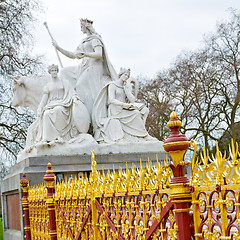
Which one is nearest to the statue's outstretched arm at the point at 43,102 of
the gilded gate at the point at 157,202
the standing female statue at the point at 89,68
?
the standing female statue at the point at 89,68

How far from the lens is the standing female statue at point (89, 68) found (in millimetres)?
11719

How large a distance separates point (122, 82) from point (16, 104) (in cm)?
308

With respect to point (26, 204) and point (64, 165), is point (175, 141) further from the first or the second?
point (64, 165)

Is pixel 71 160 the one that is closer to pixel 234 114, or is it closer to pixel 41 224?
pixel 41 224

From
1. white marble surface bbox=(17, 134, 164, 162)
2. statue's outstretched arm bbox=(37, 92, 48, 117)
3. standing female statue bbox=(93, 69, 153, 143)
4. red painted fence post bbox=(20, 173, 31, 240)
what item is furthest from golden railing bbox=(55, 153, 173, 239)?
statue's outstretched arm bbox=(37, 92, 48, 117)

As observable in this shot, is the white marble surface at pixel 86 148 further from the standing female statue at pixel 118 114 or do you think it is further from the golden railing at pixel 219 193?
the golden railing at pixel 219 193

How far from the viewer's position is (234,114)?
76.9 ft

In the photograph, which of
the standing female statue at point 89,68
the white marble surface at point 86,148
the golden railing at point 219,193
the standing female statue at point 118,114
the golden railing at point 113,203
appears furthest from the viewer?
the standing female statue at point 89,68

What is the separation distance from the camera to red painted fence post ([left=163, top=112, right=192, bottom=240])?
125 inches

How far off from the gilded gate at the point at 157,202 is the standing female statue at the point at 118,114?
3804mm

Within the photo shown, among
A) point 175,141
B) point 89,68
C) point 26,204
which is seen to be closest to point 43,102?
point 89,68

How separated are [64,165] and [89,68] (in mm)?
2817

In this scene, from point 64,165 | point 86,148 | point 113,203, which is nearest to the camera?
point 113,203

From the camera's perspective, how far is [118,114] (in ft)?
36.9
